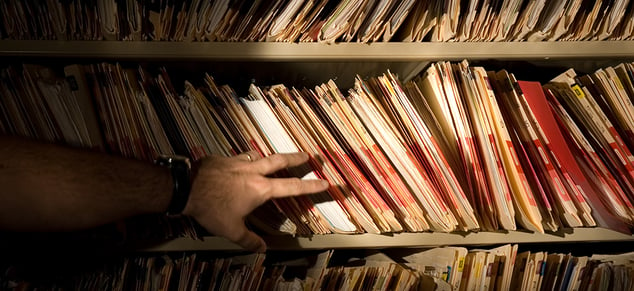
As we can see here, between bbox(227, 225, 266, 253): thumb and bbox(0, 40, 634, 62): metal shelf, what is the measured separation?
374 millimetres

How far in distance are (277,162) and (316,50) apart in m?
0.27

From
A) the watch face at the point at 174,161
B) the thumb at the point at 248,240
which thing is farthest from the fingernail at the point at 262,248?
the watch face at the point at 174,161

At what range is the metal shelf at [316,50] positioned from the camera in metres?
0.98

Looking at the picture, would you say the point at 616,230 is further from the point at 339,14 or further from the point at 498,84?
the point at 339,14

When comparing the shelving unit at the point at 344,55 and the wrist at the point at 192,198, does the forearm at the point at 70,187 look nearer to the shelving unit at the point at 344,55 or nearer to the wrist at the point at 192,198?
the wrist at the point at 192,198

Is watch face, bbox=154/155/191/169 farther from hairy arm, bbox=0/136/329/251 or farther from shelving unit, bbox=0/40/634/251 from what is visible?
shelving unit, bbox=0/40/634/251

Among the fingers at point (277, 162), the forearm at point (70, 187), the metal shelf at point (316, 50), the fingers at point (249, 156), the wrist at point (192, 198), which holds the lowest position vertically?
the forearm at point (70, 187)

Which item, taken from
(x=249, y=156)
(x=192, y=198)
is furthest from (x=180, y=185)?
(x=249, y=156)

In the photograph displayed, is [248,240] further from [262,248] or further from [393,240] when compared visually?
[393,240]

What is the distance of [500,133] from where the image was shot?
109 cm

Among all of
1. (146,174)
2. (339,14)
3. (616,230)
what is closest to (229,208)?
(146,174)

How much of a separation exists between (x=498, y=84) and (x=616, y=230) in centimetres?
41

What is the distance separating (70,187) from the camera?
85cm

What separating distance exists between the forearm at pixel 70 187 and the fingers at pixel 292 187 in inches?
7.9
